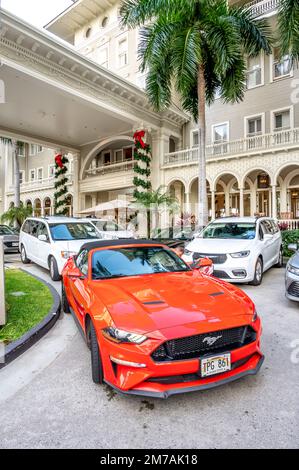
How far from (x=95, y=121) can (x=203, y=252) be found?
17.7 meters

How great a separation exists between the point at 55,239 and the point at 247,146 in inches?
594

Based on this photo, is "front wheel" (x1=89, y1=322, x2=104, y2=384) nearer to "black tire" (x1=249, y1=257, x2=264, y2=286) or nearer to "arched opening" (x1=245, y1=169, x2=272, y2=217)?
"black tire" (x1=249, y1=257, x2=264, y2=286)

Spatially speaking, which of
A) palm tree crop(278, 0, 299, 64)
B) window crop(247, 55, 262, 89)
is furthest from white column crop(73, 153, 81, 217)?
palm tree crop(278, 0, 299, 64)

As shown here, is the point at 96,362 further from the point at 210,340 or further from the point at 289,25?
the point at 289,25

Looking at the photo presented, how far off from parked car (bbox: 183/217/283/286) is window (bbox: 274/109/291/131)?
1270 centimetres

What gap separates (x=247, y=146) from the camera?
19.4 m

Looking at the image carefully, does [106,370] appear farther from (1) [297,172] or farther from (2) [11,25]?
(1) [297,172]

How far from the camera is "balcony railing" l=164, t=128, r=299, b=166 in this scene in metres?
17.4

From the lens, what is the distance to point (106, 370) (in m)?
2.84

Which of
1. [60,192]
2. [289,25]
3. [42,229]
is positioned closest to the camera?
[42,229]

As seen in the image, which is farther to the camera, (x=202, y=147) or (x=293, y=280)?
(x=202, y=147)

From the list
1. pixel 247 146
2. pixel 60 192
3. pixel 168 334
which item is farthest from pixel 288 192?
pixel 168 334

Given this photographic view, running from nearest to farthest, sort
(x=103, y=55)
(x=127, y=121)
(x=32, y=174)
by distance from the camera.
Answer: (x=127, y=121) → (x=103, y=55) → (x=32, y=174)

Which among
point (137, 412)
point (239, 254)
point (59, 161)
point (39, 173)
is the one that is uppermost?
point (39, 173)
